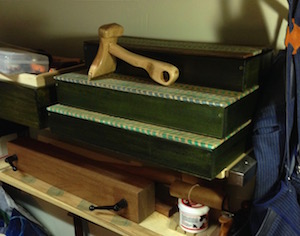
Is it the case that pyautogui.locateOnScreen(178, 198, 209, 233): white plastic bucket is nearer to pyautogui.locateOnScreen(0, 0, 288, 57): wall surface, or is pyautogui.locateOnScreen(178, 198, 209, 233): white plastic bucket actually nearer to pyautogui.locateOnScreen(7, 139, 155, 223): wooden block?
pyautogui.locateOnScreen(7, 139, 155, 223): wooden block

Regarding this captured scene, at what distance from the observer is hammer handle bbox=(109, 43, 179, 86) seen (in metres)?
0.61

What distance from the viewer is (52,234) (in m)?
1.28

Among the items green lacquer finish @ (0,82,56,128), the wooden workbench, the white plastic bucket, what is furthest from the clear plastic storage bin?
A: the white plastic bucket

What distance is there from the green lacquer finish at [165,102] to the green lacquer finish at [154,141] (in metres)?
0.01

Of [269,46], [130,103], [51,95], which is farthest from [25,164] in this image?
[269,46]

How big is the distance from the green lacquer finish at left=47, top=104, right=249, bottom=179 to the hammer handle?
8cm

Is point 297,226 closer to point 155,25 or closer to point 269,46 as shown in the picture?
point 269,46

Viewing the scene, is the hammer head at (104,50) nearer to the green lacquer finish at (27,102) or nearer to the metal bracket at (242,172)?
the green lacquer finish at (27,102)

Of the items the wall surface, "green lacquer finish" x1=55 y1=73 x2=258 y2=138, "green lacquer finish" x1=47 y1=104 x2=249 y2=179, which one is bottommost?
"green lacquer finish" x1=47 y1=104 x2=249 y2=179

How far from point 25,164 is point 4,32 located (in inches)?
17.4

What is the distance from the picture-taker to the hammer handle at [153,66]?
610 mm

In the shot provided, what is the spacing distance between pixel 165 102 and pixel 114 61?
176 mm

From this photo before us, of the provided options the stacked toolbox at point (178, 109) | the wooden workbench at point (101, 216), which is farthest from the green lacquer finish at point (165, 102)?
the wooden workbench at point (101, 216)

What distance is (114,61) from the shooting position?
724 mm
